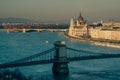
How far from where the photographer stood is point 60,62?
23.6 metres

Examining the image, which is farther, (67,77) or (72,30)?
(72,30)

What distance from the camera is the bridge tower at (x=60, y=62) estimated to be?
23.4m

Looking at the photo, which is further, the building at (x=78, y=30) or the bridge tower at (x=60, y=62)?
the building at (x=78, y=30)

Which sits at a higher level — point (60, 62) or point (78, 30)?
point (78, 30)

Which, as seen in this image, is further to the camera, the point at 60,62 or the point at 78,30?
the point at 78,30

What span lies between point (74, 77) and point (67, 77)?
1.34 feet

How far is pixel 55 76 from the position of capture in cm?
2259

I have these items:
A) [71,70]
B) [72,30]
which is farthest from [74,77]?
[72,30]

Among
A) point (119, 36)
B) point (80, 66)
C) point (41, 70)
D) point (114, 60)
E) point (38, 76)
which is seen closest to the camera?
point (38, 76)

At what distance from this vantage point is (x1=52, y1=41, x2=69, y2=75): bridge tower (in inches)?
920

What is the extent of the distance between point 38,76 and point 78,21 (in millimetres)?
52174

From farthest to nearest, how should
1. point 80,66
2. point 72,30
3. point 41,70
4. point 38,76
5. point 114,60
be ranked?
point 72,30, point 114,60, point 80,66, point 41,70, point 38,76

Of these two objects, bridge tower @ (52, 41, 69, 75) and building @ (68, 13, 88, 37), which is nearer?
bridge tower @ (52, 41, 69, 75)

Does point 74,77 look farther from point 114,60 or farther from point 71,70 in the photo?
point 114,60
